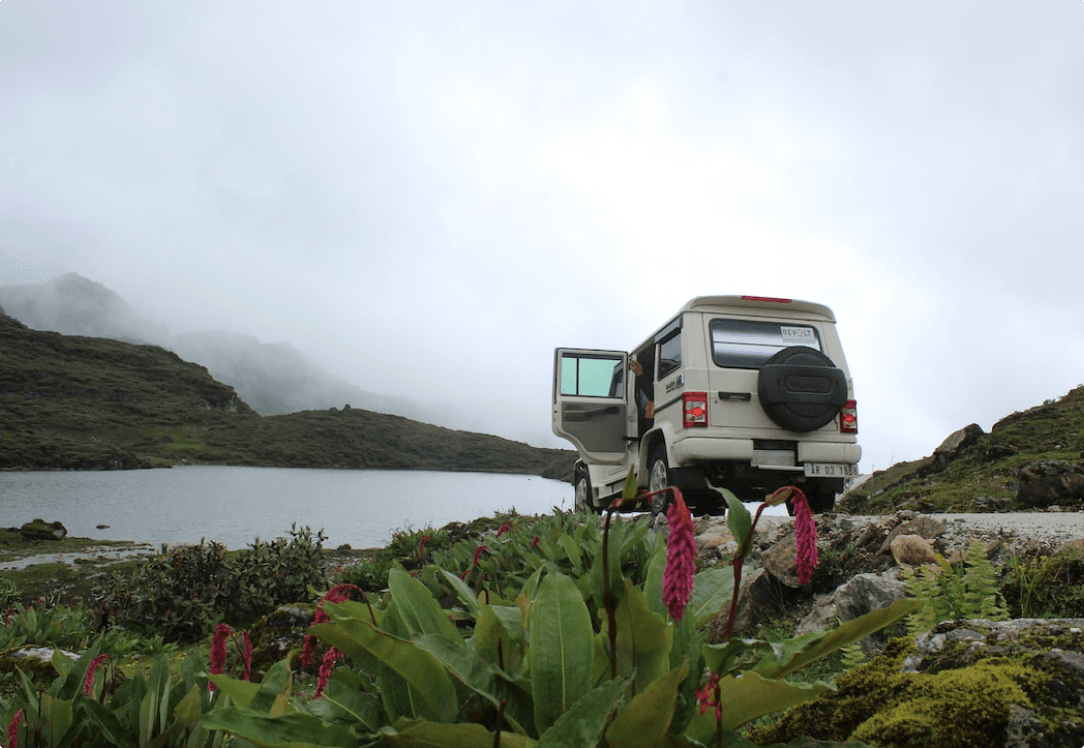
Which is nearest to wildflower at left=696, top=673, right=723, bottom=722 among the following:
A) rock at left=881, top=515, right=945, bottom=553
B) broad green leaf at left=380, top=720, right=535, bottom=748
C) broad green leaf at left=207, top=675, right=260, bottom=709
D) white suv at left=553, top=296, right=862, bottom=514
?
broad green leaf at left=380, top=720, right=535, bottom=748

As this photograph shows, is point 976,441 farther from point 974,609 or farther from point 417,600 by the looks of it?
point 417,600

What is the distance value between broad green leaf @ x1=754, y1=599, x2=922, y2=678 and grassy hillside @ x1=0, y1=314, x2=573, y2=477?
15.1 metres

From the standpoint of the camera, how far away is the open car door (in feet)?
35.7

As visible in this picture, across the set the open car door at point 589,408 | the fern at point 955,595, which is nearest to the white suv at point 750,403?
the open car door at point 589,408

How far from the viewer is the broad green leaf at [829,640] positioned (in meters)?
1.27

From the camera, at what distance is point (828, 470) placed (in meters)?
7.90

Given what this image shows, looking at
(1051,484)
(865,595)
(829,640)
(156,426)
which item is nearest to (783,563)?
(865,595)

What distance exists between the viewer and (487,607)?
1505mm

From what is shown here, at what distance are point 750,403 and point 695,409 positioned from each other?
2.58 ft

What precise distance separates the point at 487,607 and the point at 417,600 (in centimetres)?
24

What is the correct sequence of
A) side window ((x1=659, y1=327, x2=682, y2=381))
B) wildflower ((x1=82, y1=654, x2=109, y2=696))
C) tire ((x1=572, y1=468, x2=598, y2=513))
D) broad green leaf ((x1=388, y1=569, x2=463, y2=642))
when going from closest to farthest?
broad green leaf ((x1=388, y1=569, x2=463, y2=642)) < wildflower ((x1=82, y1=654, x2=109, y2=696)) < side window ((x1=659, y1=327, x2=682, y2=381)) < tire ((x1=572, y1=468, x2=598, y2=513))

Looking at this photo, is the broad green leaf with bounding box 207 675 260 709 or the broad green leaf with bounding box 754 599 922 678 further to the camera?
the broad green leaf with bounding box 207 675 260 709

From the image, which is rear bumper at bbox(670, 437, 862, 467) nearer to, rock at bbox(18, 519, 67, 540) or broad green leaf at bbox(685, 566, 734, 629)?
broad green leaf at bbox(685, 566, 734, 629)

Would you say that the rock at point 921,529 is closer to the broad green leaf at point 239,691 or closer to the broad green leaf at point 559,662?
the broad green leaf at point 559,662
